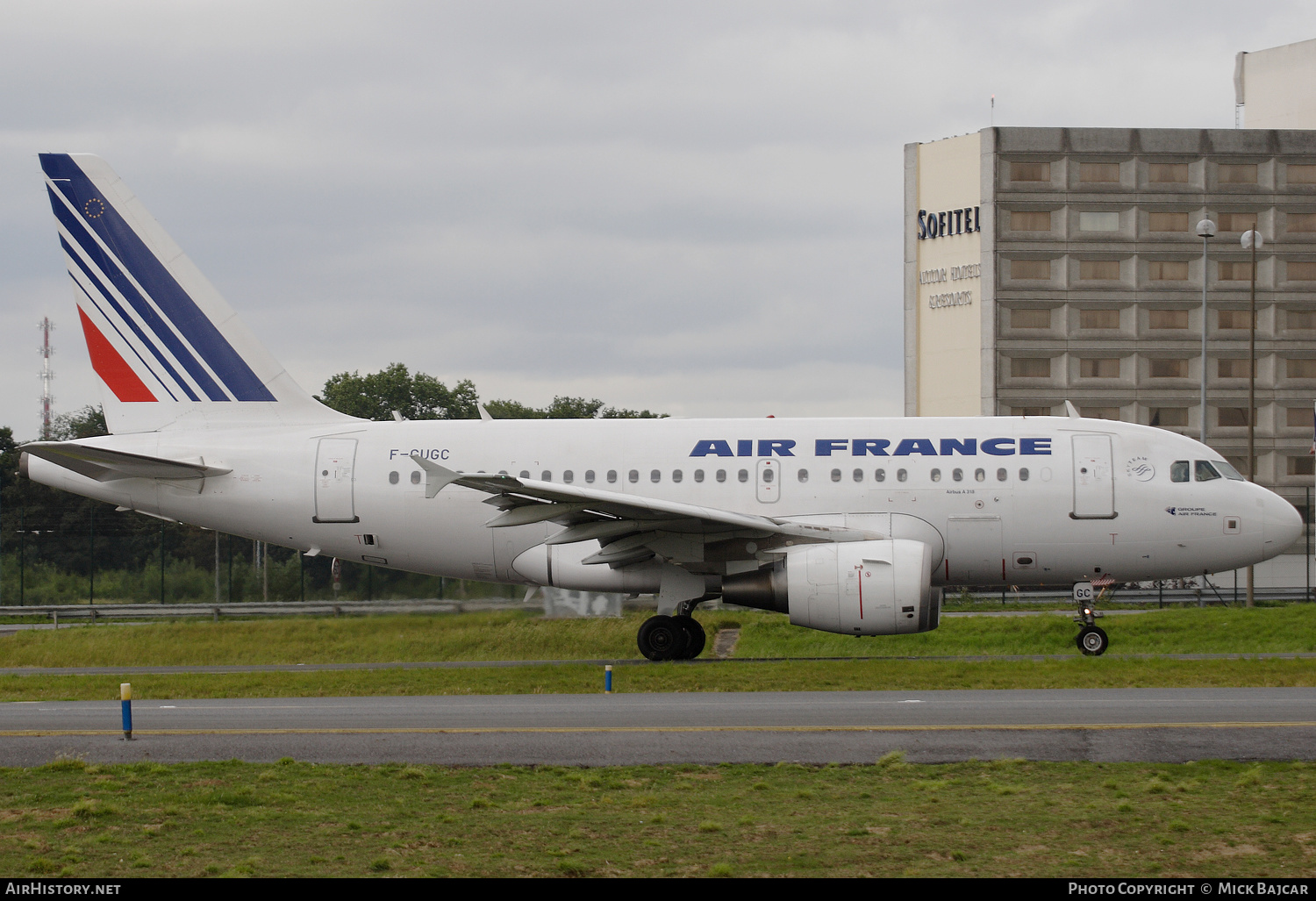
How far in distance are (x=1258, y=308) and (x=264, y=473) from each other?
59656 mm

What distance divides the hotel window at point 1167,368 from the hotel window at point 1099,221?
7.05m

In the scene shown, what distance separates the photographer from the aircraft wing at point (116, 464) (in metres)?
21.7

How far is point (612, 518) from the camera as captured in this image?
2052 centimetres

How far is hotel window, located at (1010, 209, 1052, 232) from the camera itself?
6844cm

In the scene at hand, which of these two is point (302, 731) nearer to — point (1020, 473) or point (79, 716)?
point (79, 716)

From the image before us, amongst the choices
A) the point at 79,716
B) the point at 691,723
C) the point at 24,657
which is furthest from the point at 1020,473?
the point at 24,657

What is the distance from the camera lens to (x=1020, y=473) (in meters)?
21.6

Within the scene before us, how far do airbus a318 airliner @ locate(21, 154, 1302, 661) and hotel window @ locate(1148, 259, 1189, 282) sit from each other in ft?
161

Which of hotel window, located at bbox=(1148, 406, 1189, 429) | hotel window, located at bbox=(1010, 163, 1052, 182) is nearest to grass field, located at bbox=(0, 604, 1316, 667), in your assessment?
hotel window, located at bbox=(1148, 406, 1189, 429)

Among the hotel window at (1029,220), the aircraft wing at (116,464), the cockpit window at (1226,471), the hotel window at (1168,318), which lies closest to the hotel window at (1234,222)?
the hotel window at (1168,318)

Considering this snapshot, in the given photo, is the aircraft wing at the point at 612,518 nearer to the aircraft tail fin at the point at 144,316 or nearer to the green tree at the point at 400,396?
the aircraft tail fin at the point at 144,316

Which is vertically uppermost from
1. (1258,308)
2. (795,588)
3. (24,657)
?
(1258,308)

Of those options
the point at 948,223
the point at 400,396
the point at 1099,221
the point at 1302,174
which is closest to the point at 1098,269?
the point at 1099,221

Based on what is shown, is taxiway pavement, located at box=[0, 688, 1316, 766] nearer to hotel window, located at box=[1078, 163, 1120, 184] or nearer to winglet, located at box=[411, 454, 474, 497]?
winglet, located at box=[411, 454, 474, 497]
